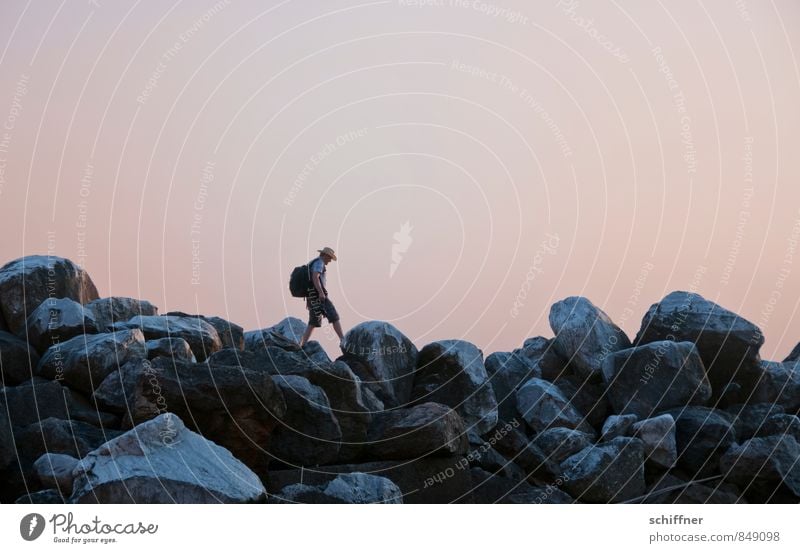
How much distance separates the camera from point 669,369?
19094 millimetres

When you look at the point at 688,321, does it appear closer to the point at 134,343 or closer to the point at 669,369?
the point at 669,369

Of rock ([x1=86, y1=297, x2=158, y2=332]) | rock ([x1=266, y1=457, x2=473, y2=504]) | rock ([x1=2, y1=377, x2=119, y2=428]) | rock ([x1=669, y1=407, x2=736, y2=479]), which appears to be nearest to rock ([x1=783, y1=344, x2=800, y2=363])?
rock ([x1=669, y1=407, x2=736, y2=479])

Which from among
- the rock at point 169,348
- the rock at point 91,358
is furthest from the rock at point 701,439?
the rock at point 91,358

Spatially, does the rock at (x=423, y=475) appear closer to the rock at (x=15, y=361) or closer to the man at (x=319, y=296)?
the man at (x=319, y=296)

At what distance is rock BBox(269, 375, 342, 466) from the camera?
1491 cm

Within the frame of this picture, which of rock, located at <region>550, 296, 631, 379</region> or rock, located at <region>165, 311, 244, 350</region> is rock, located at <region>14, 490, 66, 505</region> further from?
rock, located at <region>550, 296, 631, 379</region>

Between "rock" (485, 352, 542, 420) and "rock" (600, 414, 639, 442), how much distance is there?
6.09ft

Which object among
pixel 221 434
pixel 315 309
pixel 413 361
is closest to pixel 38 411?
pixel 221 434

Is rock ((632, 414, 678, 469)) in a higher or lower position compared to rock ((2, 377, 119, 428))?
lower

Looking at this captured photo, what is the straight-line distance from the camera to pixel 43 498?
41.1ft

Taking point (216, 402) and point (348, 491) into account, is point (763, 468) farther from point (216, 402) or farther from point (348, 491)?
point (216, 402)

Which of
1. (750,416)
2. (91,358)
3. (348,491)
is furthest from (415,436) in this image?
(750,416)

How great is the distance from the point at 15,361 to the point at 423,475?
284 inches
